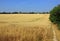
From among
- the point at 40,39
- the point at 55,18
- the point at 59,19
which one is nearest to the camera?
the point at 40,39

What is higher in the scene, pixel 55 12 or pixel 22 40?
pixel 22 40

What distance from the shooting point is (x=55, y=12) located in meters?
32.2

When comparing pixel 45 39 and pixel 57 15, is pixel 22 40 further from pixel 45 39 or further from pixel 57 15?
pixel 57 15

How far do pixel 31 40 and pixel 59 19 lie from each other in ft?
62.9

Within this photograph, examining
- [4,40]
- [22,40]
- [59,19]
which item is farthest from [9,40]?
[59,19]

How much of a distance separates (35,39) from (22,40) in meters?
1.14

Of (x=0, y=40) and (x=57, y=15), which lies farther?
(x=57, y=15)

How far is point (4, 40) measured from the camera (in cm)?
921

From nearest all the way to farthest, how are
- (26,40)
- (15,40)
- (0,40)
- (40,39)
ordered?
1. (0,40)
2. (15,40)
3. (26,40)
4. (40,39)

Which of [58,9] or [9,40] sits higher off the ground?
[9,40]

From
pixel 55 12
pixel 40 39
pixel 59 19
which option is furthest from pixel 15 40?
pixel 55 12

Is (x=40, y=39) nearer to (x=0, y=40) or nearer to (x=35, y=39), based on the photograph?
(x=35, y=39)

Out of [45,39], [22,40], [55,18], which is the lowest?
[55,18]

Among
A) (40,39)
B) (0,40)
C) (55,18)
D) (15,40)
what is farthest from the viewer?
(55,18)
